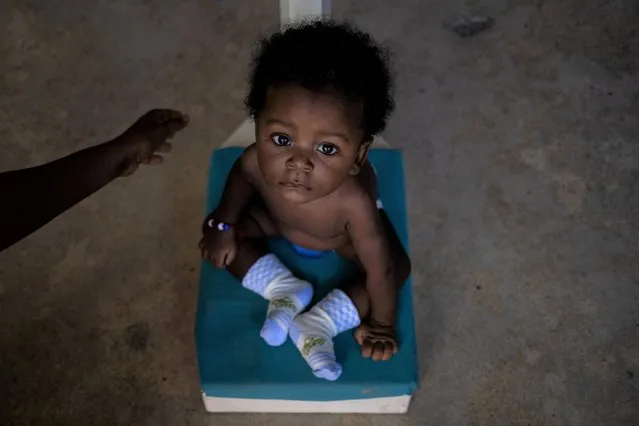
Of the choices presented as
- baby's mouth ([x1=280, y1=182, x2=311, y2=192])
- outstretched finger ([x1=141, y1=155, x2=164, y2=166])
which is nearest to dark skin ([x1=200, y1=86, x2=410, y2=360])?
baby's mouth ([x1=280, y1=182, x2=311, y2=192])

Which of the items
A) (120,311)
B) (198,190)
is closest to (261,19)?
(198,190)

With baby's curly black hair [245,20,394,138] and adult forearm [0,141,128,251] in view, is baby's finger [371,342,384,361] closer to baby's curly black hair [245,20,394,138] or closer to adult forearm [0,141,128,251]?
baby's curly black hair [245,20,394,138]

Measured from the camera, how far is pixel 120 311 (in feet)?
3.78

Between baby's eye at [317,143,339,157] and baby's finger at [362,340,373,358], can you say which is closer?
baby's eye at [317,143,339,157]

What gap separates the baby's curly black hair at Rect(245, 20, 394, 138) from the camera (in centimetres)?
78

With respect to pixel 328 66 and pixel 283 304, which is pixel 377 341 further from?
pixel 328 66

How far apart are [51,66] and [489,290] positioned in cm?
88

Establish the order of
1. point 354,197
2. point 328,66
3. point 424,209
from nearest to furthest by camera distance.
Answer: point 328,66 → point 354,197 → point 424,209

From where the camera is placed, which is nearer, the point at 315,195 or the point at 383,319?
the point at 315,195

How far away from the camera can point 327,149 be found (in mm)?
807

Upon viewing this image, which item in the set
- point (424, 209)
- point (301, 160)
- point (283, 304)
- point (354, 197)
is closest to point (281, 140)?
point (301, 160)

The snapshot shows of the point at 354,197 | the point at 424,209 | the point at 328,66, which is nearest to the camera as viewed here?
the point at 328,66

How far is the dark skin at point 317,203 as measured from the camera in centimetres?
79

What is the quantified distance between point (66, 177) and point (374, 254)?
0.36 metres
